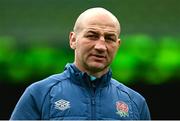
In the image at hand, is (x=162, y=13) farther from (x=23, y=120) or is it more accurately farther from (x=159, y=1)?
(x=23, y=120)

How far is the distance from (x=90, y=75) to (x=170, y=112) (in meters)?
2.22

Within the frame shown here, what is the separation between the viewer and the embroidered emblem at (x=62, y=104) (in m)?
2.71

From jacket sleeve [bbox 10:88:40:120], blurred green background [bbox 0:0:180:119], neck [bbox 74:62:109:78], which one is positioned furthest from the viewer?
blurred green background [bbox 0:0:180:119]

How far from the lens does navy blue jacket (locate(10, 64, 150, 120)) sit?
271 centimetres

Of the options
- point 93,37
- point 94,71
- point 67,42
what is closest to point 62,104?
point 94,71

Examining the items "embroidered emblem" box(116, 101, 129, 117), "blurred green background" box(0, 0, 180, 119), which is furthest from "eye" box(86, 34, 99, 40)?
"blurred green background" box(0, 0, 180, 119)

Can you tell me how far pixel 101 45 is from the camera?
2793 millimetres

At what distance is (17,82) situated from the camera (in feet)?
15.9

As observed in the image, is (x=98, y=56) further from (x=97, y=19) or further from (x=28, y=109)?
(x=28, y=109)

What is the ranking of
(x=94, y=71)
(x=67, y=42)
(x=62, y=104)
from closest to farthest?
(x=62, y=104) < (x=94, y=71) < (x=67, y=42)

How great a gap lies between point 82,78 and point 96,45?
0.14 metres

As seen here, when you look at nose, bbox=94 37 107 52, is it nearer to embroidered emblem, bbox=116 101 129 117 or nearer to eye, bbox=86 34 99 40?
eye, bbox=86 34 99 40

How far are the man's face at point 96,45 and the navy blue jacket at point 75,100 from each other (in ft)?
0.15

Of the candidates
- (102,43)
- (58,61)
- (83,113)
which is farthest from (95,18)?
(58,61)
